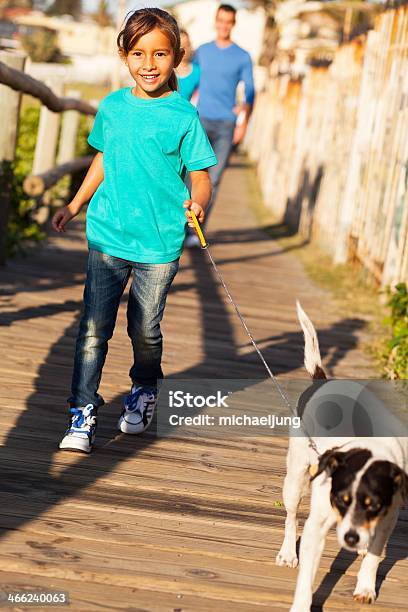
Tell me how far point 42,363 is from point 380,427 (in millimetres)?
3044

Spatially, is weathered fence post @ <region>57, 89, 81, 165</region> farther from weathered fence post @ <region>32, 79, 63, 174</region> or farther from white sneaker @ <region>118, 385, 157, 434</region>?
white sneaker @ <region>118, 385, 157, 434</region>

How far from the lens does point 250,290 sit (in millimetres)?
9930

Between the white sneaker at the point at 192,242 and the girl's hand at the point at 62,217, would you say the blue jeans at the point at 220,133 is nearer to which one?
the white sneaker at the point at 192,242

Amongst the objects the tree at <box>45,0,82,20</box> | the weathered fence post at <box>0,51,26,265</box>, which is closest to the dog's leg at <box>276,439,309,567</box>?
the weathered fence post at <box>0,51,26,265</box>

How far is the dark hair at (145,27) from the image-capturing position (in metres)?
4.60

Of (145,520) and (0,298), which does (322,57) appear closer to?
(0,298)

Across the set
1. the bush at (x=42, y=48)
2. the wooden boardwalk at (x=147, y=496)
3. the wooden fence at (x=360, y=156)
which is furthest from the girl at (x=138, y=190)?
the bush at (x=42, y=48)

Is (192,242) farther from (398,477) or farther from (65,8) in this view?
(65,8)

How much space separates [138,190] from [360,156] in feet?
23.8

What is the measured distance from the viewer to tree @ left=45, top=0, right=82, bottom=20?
388 feet

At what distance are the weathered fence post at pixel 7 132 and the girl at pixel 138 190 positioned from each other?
3.67 metres

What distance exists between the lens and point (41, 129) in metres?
10.9

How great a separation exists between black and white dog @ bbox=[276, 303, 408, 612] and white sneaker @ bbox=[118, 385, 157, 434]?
1.51m

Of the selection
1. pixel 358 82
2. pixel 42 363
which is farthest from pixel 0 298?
pixel 358 82
